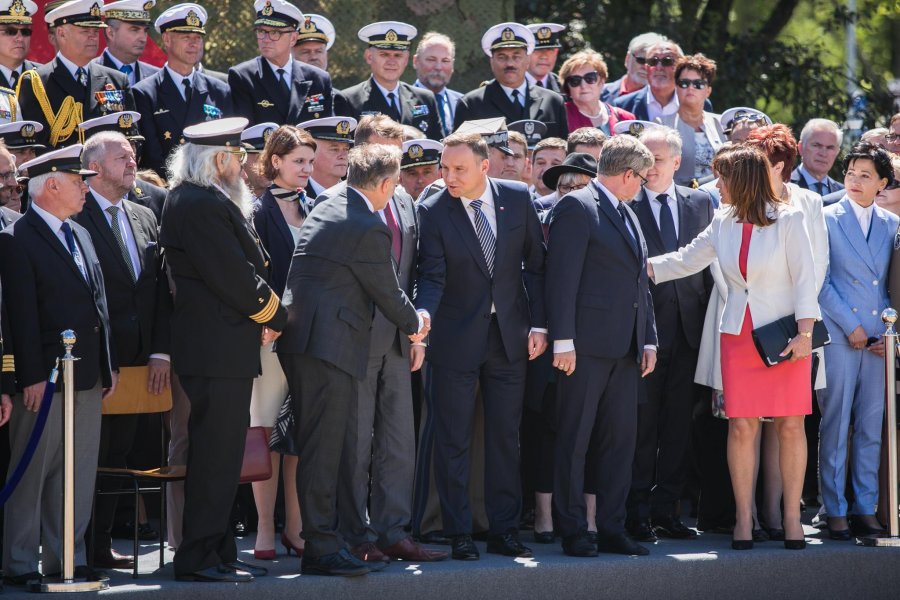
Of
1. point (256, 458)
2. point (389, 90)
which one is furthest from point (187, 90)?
point (256, 458)

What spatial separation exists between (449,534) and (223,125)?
2.33m

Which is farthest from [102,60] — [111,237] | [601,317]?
[601,317]

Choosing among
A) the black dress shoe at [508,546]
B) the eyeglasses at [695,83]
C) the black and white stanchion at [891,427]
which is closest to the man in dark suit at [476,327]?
the black dress shoe at [508,546]

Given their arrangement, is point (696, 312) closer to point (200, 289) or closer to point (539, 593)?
point (539, 593)

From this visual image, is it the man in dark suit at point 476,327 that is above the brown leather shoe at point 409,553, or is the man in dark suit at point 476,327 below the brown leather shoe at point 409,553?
above

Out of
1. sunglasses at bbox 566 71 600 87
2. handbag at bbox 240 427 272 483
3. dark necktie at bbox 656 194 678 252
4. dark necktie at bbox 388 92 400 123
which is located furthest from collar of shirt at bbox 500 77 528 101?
handbag at bbox 240 427 272 483

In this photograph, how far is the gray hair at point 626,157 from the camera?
22.9 feet

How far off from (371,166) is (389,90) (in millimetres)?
3127

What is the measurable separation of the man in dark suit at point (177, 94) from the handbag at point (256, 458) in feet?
8.65

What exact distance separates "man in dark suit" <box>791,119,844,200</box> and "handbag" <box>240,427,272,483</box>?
4.29 metres

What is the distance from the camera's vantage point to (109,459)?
6762 millimetres

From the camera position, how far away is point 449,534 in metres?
6.78

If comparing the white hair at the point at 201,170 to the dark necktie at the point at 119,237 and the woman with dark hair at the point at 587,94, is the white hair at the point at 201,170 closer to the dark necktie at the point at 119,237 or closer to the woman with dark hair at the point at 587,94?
the dark necktie at the point at 119,237

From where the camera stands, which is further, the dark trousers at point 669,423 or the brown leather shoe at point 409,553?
the dark trousers at point 669,423
